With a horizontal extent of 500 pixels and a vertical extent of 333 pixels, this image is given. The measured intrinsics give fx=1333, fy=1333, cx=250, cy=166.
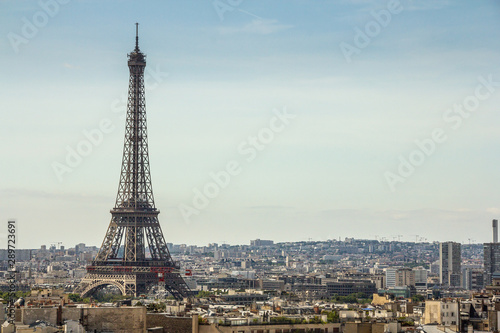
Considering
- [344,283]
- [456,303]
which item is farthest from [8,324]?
[344,283]

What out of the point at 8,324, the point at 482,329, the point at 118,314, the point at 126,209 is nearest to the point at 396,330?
the point at 482,329

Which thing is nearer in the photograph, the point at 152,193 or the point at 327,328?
the point at 327,328

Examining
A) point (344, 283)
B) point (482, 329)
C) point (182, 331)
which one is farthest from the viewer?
point (344, 283)

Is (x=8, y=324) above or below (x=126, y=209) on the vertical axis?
below

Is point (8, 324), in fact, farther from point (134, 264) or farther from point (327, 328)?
point (134, 264)

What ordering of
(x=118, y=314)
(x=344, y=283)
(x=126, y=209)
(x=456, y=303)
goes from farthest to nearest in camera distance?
(x=344, y=283) < (x=126, y=209) < (x=456, y=303) < (x=118, y=314)

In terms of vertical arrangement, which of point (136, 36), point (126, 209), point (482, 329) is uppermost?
point (136, 36)
